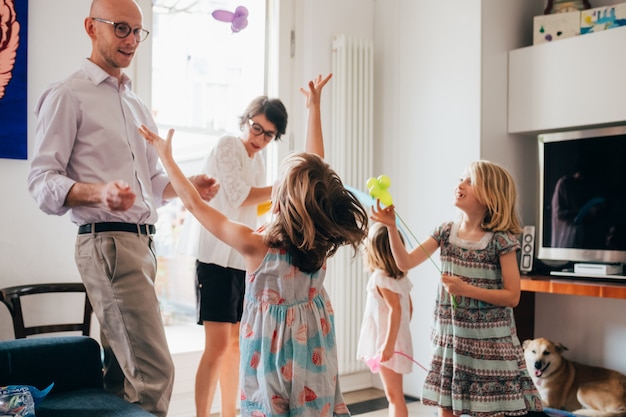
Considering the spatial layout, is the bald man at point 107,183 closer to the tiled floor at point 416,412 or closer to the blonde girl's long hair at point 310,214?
the blonde girl's long hair at point 310,214

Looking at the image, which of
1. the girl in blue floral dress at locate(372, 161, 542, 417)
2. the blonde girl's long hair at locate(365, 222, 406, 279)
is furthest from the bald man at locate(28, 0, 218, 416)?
the blonde girl's long hair at locate(365, 222, 406, 279)

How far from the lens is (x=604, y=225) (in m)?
3.51

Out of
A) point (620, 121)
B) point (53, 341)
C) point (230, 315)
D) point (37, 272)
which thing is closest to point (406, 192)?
point (620, 121)

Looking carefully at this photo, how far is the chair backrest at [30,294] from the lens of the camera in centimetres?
269

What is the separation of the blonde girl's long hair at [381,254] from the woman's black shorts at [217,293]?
0.61m

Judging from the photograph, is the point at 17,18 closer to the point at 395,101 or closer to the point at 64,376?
the point at 64,376

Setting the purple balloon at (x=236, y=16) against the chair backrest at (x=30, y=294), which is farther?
the purple balloon at (x=236, y=16)

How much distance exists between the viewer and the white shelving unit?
3.43m

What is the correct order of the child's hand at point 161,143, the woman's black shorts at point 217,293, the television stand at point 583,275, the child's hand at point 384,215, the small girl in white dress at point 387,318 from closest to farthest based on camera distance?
the child's hand at point 161,143 < the child's hand at point 384,215 < the woman's black shorts at point 217,293 < the small girl in white dress at point 387,318 < the television stand at point 583,275

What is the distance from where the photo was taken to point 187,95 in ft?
11.8

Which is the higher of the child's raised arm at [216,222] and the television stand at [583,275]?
the child's raised arm at [216,222]

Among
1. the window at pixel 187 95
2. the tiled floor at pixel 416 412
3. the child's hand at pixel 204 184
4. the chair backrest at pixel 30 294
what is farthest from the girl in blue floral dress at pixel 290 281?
the tiled floor at pixel 416 412

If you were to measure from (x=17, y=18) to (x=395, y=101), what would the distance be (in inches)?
89.1

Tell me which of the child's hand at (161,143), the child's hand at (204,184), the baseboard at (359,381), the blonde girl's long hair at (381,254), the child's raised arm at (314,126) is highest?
the child's raised arm at (314,126)
